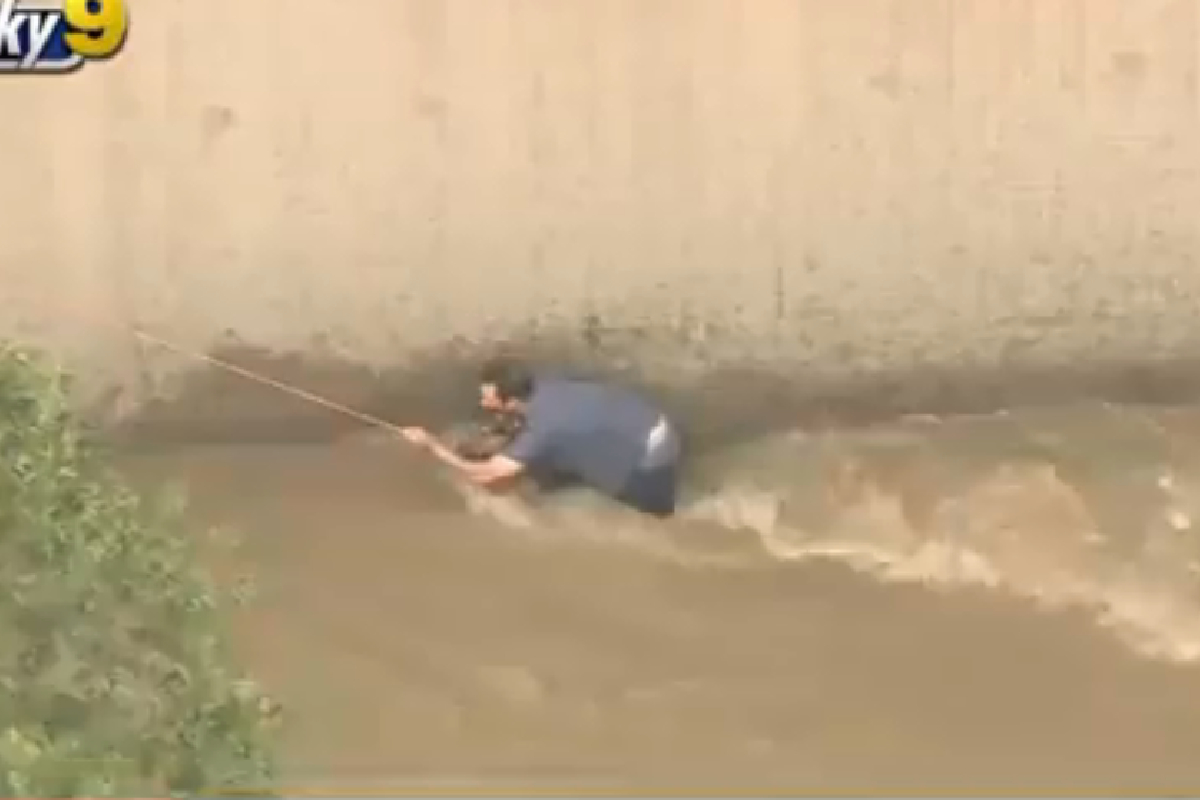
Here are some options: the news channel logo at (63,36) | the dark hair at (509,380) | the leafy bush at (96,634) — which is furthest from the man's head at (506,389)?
the leafy bush at (96,634)

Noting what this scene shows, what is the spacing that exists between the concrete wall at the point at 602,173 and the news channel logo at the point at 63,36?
0.12 feet

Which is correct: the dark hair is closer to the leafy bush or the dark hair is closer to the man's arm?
the man's arm

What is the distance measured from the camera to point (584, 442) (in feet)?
14.8

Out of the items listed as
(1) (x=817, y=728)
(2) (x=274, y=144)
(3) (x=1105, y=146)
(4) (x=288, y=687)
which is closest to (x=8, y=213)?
(2) (x=274, y=144)

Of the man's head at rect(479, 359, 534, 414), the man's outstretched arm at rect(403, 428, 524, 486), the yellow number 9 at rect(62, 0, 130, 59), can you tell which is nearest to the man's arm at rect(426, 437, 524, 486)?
the man's outstretched arm at rect(403, 428, 524, 486)

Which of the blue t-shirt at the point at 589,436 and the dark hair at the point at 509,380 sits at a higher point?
the dark hair at the point at 509,380

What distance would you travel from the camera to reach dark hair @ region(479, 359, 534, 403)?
15.0 ft

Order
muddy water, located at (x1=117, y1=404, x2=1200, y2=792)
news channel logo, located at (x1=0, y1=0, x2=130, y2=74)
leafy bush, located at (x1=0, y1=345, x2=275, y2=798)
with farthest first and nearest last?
news channel logo, located at (x1=0, y1=0, x2=130, y2=74)
muddy water, located at (x1=117, y1=404, x2=1200, y2=792)
leafy bush, located at (x1=0, y1=345, x2=275, y2=798)

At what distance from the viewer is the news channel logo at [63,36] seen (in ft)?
14.4

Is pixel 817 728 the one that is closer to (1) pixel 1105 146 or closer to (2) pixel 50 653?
(1) pixel 1105 146

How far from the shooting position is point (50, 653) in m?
2.52

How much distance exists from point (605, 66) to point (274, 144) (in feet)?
2.53

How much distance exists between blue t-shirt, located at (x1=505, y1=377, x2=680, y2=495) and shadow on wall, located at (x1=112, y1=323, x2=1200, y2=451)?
8.5 inches

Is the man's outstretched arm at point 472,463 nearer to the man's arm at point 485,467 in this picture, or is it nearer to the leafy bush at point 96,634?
the man's arm at point 485,467
